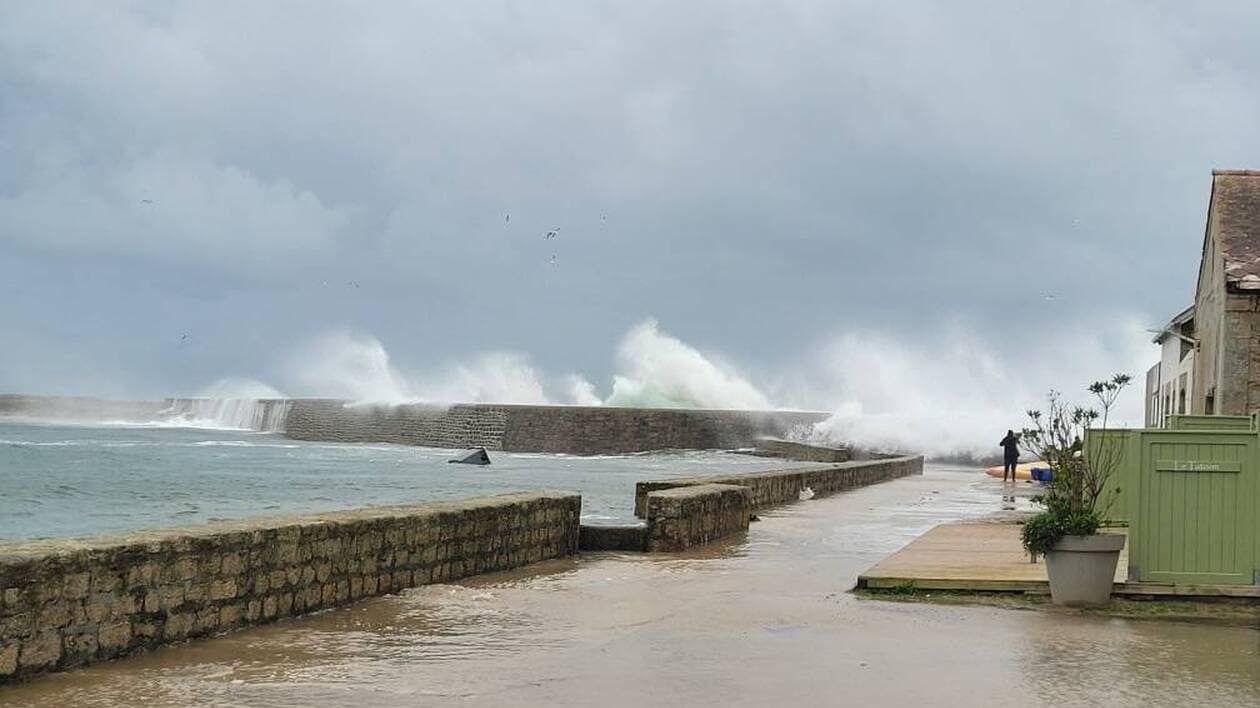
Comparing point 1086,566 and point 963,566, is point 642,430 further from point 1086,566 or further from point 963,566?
point 1086,566

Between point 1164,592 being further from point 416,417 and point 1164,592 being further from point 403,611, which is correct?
point 416,417

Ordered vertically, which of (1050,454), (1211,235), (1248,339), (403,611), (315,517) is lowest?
(403,611)

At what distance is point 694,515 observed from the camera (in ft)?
48.6

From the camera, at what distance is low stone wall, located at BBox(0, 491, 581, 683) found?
22.2 feet

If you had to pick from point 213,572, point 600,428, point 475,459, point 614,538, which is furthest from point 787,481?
point 600,428

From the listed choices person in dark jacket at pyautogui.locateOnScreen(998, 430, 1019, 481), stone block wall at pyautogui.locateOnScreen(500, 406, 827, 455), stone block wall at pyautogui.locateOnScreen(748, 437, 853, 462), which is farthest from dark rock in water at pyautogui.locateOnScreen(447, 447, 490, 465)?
person in dark jacket at pyautogui.locateOnScreen(998, 430, 1019, 481)

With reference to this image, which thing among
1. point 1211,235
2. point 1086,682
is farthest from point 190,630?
point 1211,235

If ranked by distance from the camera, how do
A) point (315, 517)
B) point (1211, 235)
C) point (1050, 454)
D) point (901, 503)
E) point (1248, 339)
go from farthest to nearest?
1. point (901, 503)
2. point (1211, 235)
3. point (1248, 339)
4. point (1050, 454)
5. point (315, 517)

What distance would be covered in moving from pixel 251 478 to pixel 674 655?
36.9 meters

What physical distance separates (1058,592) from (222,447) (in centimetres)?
6306

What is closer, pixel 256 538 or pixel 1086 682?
pixel 1086 682

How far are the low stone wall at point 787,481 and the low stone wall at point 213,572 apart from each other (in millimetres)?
4094

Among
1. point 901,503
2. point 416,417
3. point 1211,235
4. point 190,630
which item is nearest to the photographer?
point 190,630

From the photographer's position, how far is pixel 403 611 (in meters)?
9.52
